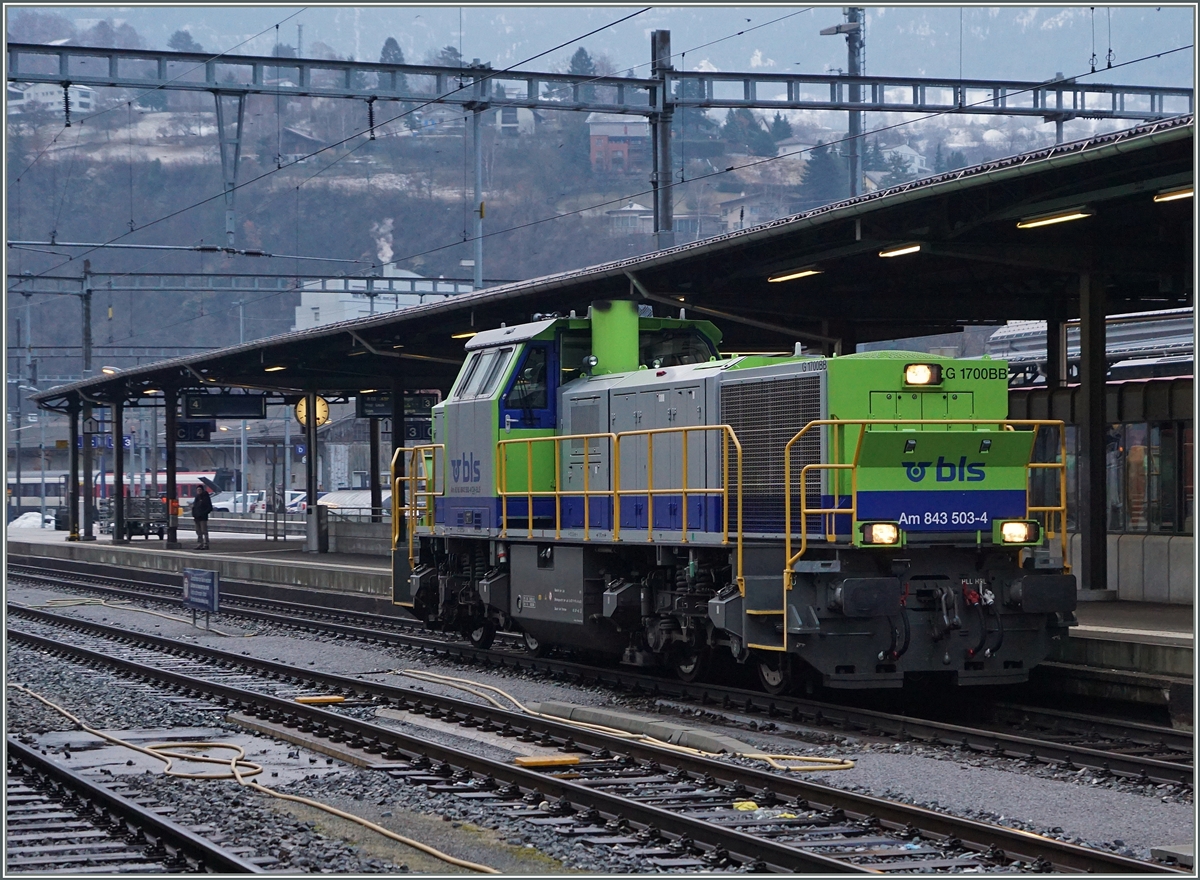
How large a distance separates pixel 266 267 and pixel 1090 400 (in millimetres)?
107371

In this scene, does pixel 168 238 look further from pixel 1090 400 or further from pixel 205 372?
pixel 1090 400

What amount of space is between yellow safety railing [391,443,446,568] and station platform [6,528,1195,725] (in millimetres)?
5667

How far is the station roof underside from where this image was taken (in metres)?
12.9

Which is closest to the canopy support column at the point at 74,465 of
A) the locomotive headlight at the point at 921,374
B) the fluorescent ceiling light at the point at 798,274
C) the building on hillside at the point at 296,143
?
the fluorescent ceiling light at the point at 798,274

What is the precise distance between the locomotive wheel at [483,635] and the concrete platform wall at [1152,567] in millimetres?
8044

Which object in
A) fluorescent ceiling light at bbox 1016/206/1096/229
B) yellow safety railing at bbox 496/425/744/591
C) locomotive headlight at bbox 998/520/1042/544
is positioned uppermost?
fluorescent ceiling light at bbox 1016/206/1096/229

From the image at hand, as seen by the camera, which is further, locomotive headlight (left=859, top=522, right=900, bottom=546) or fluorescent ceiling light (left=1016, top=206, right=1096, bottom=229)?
A: fluorescent ceiling light (left=1016, top=206, right=1096, bottom=229)

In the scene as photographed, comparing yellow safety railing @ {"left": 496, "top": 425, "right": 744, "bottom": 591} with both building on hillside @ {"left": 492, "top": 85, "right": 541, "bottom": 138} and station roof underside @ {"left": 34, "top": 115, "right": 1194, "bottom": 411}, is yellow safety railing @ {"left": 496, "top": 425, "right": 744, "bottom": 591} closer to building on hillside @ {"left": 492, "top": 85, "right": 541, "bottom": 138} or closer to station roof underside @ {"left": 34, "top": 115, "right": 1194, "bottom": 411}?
station roof underside @ {"left": 34, "top": 115, "right": 1194, "bottom": 411}

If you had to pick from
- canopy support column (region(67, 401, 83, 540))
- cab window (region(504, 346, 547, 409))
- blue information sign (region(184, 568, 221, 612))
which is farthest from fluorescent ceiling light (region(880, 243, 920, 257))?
canopy support column (region(67, 401, 83, 540))

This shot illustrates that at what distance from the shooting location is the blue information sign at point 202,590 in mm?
20750

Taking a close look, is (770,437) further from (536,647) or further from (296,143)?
(296,143)

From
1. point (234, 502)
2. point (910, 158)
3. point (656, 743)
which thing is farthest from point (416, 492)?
point (910, 158)

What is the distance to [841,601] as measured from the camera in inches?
438

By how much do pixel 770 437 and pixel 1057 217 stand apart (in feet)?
12.9
